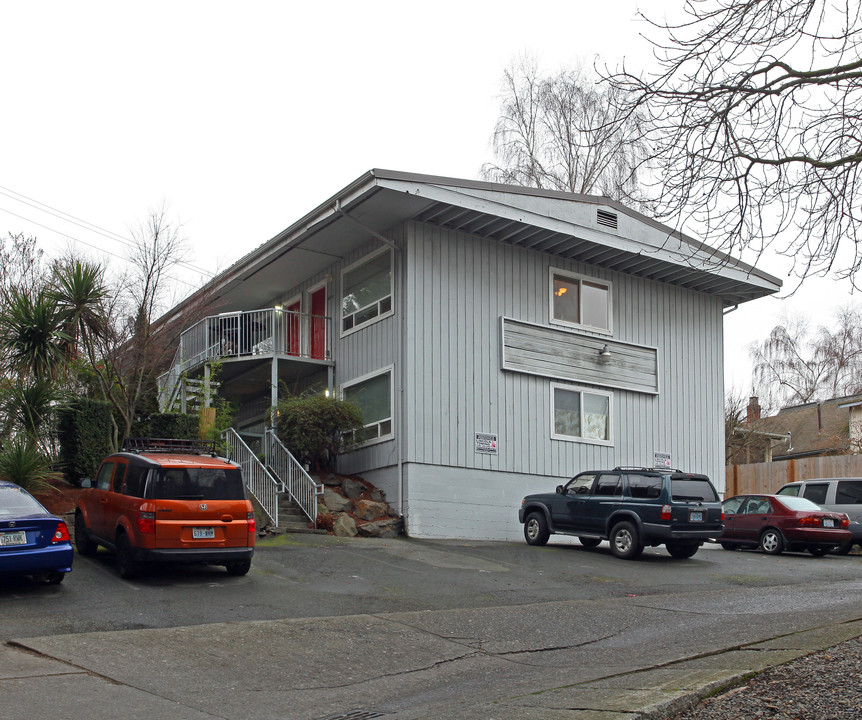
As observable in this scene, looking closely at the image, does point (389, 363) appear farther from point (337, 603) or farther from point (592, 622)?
point (592, 622)

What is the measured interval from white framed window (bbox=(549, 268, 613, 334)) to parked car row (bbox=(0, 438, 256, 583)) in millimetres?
10724

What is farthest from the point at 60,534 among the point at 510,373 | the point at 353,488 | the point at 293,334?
the point at 293,334

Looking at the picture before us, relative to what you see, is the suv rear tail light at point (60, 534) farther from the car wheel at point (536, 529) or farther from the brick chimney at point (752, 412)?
the brick chimney at point (752, 412)

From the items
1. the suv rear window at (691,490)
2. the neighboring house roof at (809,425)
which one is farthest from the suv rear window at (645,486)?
the neighboring house roof at (809,425)

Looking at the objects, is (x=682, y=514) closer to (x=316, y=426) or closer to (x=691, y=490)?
(x=691, y=490)

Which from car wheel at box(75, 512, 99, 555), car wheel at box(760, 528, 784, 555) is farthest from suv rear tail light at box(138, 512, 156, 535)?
car wheel at box(760, 528, 784, 555)

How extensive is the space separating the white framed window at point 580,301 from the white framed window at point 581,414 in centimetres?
158

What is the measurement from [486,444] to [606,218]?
6.14 meters

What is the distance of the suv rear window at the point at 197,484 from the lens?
1230 cm

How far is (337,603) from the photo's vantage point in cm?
1120

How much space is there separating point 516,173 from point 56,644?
28.2 meters

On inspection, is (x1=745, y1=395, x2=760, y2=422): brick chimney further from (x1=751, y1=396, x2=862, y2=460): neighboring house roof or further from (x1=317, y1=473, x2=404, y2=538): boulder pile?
(x1=317, y1=473, x2=404, y2=538): boulder pile

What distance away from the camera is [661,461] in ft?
74.7

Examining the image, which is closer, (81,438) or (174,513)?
(174,513)
